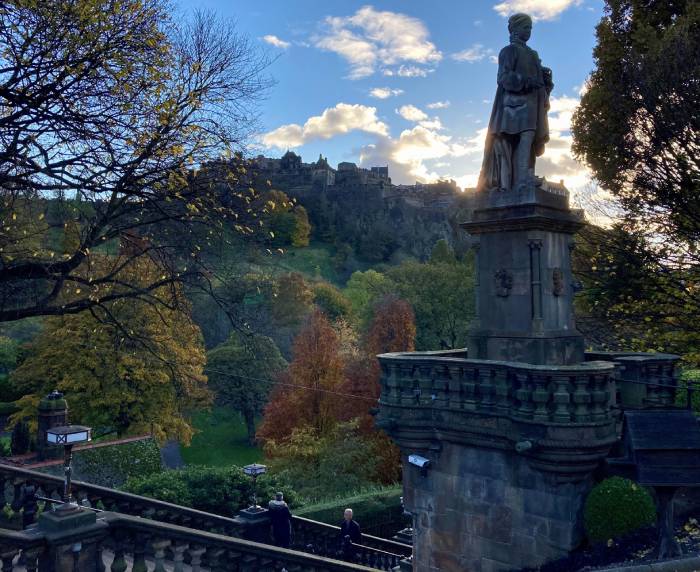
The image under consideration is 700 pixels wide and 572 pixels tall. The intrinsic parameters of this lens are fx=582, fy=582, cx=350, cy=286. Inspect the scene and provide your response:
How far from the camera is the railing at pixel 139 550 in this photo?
6.54 m

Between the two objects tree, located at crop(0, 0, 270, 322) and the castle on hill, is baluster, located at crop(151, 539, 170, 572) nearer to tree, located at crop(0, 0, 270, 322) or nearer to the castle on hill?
tree, located at crop(0, 0, 270, 322)

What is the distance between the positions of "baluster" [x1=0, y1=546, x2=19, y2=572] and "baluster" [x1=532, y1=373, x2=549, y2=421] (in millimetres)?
7282

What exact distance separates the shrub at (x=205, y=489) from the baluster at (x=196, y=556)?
9003 millimetres

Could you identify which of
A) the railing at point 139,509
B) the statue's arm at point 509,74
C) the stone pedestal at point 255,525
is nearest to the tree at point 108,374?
the railing at point 139,509

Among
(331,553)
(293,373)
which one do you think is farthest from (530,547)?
(293,373)

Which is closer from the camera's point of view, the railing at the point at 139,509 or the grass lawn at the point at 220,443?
the railing at the point at 139,509

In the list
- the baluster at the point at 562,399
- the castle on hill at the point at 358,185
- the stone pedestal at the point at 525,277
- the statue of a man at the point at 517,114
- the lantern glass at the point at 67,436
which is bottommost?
the lantern glass at the point at 67,436

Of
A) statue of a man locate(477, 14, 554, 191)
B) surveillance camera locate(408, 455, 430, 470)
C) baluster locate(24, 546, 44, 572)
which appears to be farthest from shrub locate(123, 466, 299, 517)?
statue of a man locate(477, 14, 554, 191)

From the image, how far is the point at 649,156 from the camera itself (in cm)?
1547

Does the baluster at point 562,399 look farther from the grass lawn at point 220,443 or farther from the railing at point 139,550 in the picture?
the grass lawn at point 220,443

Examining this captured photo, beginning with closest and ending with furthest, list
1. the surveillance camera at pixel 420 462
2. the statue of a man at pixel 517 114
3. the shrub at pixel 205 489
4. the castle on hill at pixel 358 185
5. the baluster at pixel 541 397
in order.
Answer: the baluster at pixel 541 397, the surveillance camera at pixel 420 462, the statue of a man at pixel 517 114, the shrub at pixel 205 489, the castle on hill at pixel 358 185

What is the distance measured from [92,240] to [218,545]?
18.0ft

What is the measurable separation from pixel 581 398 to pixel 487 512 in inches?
111

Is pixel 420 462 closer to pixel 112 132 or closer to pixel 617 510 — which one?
pixel 617 510
